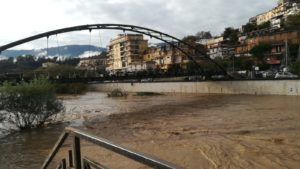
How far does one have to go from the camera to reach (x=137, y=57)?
494ft

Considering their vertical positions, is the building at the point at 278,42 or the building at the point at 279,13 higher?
the building at the point at 279,13

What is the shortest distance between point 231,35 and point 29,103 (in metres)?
137

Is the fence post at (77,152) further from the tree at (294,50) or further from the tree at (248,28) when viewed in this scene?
the tree at (248,28)

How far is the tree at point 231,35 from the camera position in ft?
494

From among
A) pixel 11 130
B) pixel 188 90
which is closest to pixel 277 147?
pixel 11 130

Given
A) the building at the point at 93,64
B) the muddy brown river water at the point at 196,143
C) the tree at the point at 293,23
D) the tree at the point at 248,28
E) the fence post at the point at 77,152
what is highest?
the tree at the point at 248,28

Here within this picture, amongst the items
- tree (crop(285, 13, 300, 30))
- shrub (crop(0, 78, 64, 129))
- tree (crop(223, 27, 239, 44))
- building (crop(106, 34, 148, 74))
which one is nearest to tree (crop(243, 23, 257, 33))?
tree (crop(223, 27, 239, 44))

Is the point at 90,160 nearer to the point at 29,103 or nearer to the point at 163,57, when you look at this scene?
the point at 29,103

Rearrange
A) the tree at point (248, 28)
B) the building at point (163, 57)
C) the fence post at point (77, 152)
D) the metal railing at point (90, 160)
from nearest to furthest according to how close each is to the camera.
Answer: the metal railing at point (90, 160) < the fence post at point (77, 152) < the building at point (163, 57) < the tree at point (248, 28)

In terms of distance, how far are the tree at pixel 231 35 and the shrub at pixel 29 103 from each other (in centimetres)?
12405

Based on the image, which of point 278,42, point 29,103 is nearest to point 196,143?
point 29,103

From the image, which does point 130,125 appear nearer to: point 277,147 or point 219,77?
point 277,147

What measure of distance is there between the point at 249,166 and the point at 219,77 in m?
62.5

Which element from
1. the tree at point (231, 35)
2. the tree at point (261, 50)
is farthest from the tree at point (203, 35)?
the tree at point (261, 50)
